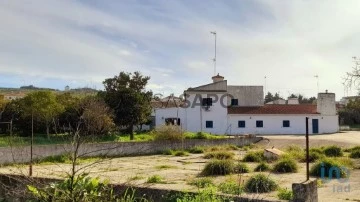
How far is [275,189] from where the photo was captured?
892 cm

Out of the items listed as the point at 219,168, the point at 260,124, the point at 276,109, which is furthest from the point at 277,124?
the point at 219,168

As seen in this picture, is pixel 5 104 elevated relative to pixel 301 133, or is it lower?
elevated

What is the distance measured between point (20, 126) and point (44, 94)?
10.8 feet

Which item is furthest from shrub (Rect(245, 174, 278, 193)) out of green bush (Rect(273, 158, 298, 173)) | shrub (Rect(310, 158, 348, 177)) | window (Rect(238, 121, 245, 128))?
window (Rect(238, 121, 245, 128))

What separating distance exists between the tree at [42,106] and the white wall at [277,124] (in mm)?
16696

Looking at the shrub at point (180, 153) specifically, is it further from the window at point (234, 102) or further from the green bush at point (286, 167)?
the window at point (234, 102)

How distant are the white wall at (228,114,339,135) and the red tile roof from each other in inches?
18.4

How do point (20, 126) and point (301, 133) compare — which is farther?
point (301, 133)

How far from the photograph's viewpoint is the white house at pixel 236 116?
38812mm

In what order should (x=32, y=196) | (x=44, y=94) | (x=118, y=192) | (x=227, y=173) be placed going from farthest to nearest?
(x=44, y=94), (x=227, y=173), (x=118, y=192), (x=32, y=196)

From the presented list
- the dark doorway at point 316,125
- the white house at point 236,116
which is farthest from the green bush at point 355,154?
the dark doorway at point 316,125

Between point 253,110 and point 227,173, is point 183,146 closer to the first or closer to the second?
point 227,173

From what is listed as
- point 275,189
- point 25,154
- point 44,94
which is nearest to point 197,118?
point 44,94

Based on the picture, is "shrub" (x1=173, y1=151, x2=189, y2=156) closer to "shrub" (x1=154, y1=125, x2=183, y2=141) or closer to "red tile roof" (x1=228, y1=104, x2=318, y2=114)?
"shrub" (x1=154, y1=125, x2=183, y2=141)
